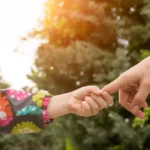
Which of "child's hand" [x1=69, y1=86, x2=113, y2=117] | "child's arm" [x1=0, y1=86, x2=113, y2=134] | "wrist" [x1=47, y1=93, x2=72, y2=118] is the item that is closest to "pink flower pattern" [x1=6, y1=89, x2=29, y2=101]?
"child's arm" [x1=0, y1=86, x2=113, y2=134]

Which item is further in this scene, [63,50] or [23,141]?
[23,141]

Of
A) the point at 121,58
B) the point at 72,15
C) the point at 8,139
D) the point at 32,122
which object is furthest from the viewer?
the point at 8,139

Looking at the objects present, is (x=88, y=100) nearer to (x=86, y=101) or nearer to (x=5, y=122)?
(x=86, y=101)

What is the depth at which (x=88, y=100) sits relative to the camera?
1405 mm

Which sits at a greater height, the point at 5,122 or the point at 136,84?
the point at 136,84

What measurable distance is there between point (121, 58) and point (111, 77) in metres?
0.15

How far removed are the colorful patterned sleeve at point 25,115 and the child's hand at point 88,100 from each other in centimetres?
15

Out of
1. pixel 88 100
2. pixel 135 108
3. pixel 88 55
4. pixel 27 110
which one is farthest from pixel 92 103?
pixel 88 55

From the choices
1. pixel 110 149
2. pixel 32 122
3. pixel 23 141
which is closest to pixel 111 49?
pixel 110 149

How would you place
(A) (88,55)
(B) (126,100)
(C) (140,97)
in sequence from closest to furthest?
(C) (140,97), (B) (126,100), (A) (88,55)

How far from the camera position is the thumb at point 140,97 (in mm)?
1275

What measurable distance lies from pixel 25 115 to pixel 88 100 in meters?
0.27

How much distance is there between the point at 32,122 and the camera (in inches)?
61.9

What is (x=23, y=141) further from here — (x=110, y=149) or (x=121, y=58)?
(x=121, y=58)
